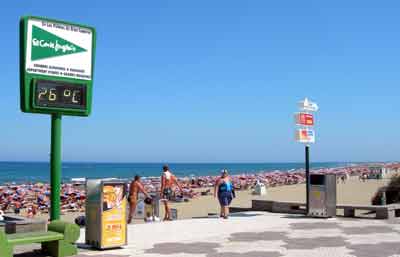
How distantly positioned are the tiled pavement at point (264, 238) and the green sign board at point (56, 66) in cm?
248

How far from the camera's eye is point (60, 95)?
9445 mm

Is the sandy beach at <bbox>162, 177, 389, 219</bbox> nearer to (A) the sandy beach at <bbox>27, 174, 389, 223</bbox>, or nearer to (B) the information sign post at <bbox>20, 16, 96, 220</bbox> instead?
(A) the sandy beach at <bbox>27, 174, 389, 223</bbox>

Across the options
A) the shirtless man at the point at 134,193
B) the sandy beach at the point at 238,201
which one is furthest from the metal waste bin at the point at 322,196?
the sandy beach at the point at 238,201

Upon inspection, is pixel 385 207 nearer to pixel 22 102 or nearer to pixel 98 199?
pixel 98 199

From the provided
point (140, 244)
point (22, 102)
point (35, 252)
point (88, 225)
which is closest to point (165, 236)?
point (140, 244)

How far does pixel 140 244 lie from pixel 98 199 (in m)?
1.26

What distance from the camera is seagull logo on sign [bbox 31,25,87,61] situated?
9180 millimetres

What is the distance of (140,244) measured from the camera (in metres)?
9.98

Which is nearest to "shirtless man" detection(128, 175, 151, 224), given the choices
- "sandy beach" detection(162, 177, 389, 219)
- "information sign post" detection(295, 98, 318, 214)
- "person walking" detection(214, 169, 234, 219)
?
"person walking" detection(214, 169, 234, 219)

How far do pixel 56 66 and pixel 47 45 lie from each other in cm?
37

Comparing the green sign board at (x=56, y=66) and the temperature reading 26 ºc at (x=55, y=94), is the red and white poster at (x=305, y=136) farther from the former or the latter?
the temperature reading 26 ºc at (x=55, y=94)

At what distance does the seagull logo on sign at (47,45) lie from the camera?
9180 mm

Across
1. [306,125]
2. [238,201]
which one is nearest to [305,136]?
[306,125]

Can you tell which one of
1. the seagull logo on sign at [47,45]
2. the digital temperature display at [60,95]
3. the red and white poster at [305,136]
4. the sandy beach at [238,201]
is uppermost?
the seagull logo on sign at [47,45]
